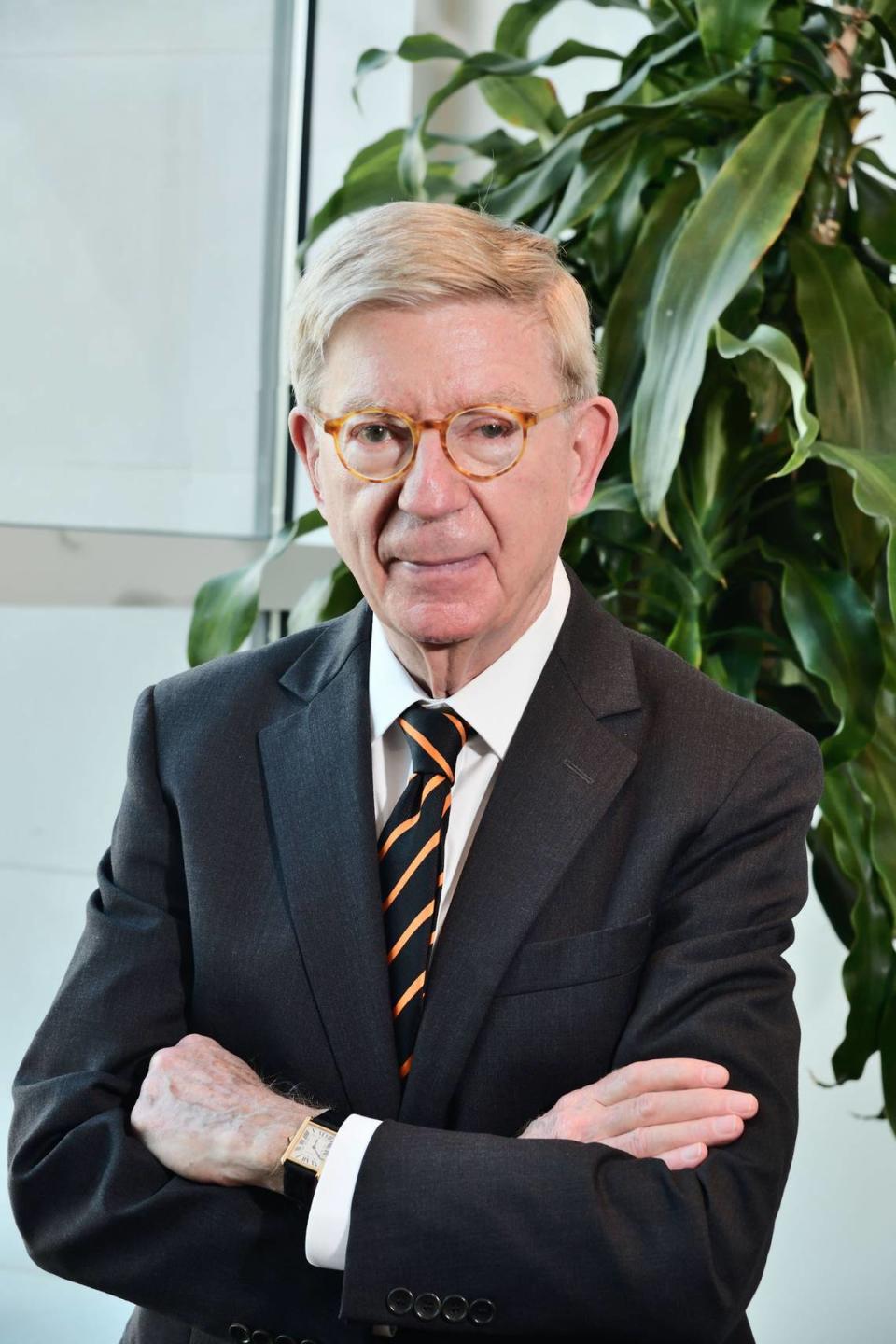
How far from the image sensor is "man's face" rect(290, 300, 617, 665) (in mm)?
1239

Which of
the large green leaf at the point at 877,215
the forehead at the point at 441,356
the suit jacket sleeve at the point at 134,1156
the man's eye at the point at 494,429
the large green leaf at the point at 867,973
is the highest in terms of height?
the large green leaf at the point at 877,215

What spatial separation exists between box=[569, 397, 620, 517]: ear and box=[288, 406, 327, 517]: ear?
0.79 feet

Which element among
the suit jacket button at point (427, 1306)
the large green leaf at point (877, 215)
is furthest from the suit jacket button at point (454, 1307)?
the large green leaf at point (877, 215)

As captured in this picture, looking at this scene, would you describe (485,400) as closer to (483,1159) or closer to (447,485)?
(447,485)

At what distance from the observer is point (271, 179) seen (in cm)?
274

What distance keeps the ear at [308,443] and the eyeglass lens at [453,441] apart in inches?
4.0

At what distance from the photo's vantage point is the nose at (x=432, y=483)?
1247 millimetres

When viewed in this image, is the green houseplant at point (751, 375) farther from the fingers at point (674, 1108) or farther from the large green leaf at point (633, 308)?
the fingers at point (674, 1108)

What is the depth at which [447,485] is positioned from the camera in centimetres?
125

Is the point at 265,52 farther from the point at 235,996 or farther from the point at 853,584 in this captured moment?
the point at 235,996

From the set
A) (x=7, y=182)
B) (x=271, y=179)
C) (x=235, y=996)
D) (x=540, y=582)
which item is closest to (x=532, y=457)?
(x=540, y=582)

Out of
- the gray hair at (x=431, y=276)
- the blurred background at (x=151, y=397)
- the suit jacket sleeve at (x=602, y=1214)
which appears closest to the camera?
the suit jacket sleeve at (x=602, y=1214)

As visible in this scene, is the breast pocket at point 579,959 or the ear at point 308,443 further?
the ear at point 308,443

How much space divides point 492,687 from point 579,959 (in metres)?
0.27
